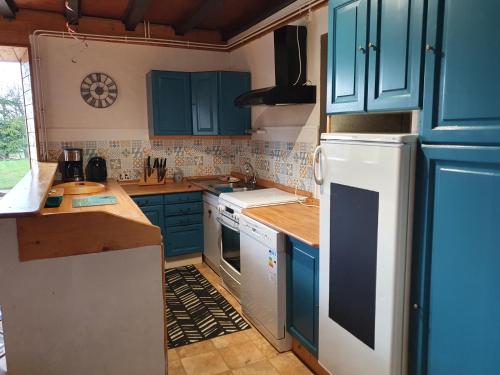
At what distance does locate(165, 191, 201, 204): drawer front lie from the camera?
391 centimetres

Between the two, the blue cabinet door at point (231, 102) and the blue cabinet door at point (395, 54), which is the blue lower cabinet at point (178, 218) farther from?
the blue cabinet door at point (395, 54)

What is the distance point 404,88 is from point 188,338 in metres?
2.18

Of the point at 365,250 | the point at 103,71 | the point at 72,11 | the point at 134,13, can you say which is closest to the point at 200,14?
the point at 134,13

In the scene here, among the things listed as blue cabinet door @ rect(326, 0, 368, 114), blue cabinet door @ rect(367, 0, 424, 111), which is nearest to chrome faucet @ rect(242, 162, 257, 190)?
blue cabinet door @ rect(326, 0, 368, 114)

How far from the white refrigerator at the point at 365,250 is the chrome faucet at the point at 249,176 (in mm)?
2032

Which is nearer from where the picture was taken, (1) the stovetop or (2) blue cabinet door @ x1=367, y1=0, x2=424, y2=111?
(2) blue cabinet door @ x1=367, y1=0, x2=424, y2=111

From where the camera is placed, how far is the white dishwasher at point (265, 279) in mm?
2449

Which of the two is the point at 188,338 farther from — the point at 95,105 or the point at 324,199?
the point at 95,105

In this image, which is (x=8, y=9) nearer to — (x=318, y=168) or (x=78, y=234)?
(x=78, y=234)

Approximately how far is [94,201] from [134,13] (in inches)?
74.7

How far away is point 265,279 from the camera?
2596 mm

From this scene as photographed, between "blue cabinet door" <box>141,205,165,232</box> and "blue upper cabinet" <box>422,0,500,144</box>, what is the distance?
115 inches

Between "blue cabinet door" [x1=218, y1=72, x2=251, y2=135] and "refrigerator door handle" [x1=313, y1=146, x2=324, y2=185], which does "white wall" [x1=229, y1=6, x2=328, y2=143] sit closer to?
"blue cabinet door" [x1=218, y1=72, x2=251, y2=135]

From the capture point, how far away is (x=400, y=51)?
1.55 meters
